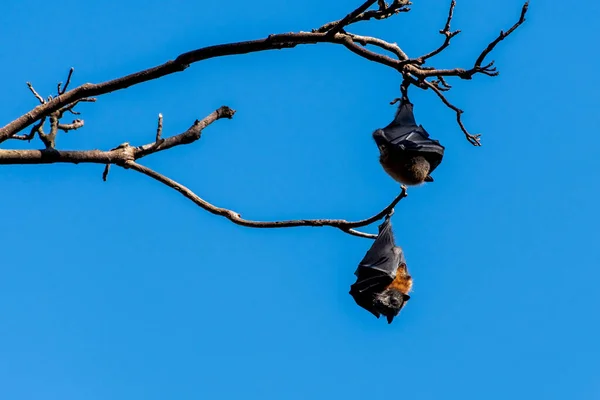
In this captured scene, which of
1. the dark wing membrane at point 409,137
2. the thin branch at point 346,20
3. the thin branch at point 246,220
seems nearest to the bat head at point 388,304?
the dark wing membrane at point 409,137

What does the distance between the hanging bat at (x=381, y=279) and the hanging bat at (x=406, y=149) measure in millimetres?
942

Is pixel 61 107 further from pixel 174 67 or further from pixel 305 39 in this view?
pixel 305 39

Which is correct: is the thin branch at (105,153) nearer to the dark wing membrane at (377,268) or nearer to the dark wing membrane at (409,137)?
the dark wing membrane at (409,137)

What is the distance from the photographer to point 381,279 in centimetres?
835

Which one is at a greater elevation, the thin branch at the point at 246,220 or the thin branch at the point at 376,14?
the thin branch at the point at 376,14

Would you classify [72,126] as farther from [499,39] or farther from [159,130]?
[499,39]

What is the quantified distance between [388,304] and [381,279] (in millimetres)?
320

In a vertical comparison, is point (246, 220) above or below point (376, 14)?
below

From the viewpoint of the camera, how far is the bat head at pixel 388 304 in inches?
319

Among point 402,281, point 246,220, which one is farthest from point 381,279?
point 246,220

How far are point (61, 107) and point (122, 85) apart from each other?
69 centimetres

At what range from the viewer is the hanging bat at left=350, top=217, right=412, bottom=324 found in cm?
814

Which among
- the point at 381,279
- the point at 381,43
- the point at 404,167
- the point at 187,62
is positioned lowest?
the point at 187,62

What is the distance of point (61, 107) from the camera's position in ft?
20.9
